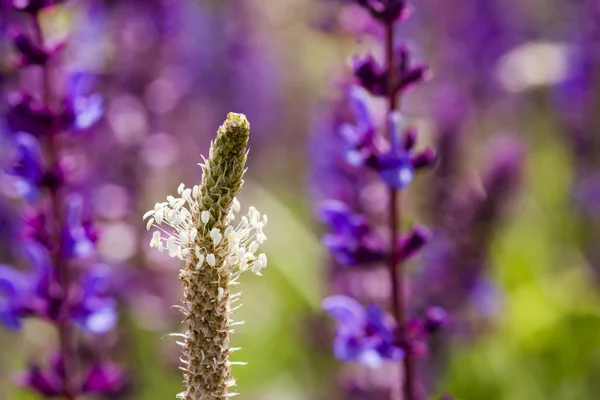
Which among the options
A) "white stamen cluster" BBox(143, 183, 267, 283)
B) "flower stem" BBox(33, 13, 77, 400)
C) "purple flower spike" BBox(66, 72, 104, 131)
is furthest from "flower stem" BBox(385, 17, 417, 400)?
"flower stem" BBox(33, 13, 77, 400)

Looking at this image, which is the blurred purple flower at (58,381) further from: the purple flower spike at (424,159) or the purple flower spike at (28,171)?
the purple flower spike at (424,159)

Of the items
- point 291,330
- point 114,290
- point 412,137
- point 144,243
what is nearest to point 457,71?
point 291,330

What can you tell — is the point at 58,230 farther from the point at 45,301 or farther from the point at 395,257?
the point at 395,257

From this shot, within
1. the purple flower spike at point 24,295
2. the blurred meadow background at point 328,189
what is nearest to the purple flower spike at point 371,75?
the blurred meadow background at point 328,189

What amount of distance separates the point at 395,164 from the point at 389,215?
186mm

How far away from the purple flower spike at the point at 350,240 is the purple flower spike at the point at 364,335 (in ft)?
0.49

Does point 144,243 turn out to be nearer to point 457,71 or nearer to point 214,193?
point 457,71

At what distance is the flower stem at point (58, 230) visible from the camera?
276cm

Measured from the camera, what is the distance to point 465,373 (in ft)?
14.3

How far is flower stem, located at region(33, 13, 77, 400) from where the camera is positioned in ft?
9.05

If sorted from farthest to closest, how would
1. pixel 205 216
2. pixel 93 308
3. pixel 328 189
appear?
pixel 328 189 → pixel 93 308 → pixel 205 216

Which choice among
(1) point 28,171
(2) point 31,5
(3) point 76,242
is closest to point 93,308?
(3) point 76,242

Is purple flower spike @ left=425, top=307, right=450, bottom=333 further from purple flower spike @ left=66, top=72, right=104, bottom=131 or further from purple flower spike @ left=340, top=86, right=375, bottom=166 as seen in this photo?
purple flower spike @ left=66, top=72, right=104, bottom=131

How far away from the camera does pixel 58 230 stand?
109 inches
